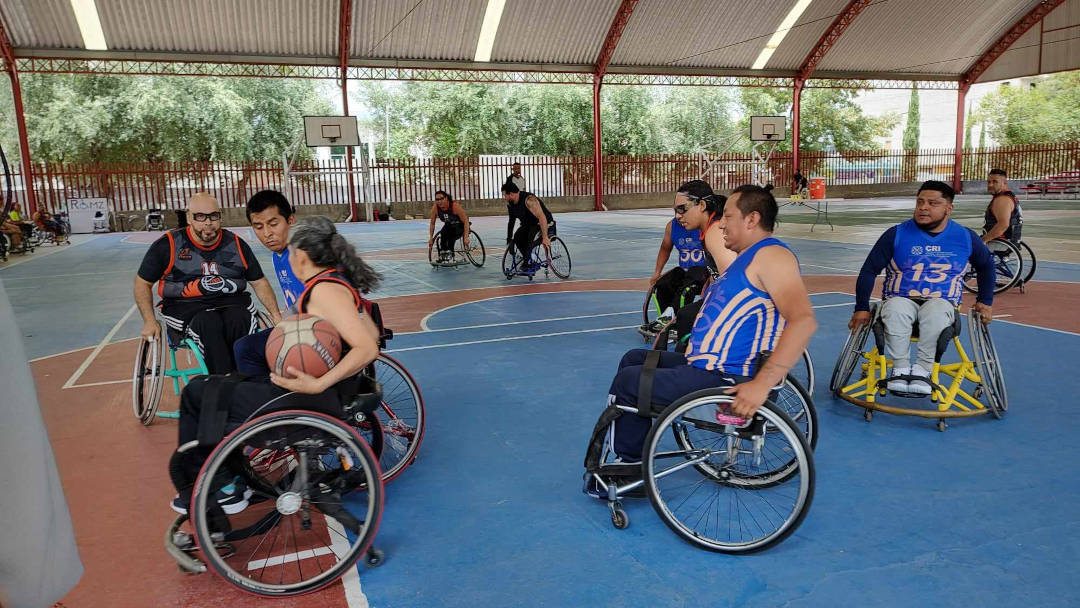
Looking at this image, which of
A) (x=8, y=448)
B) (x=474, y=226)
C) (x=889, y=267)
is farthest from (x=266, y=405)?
(x=474, y=226)

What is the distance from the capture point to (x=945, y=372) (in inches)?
176

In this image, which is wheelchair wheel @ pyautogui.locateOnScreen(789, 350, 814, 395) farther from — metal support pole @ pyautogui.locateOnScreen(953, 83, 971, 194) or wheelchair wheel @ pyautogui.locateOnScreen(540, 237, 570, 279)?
metal support pole @ pyautogui.locateOnScreen(953, 83, 971, 194)

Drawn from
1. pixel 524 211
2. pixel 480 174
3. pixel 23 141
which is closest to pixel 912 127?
pixel 480 174

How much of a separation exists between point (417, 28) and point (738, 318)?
21.6m

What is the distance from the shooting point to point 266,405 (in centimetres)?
281

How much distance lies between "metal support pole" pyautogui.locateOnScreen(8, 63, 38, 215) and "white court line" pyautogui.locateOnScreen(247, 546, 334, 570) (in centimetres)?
2135

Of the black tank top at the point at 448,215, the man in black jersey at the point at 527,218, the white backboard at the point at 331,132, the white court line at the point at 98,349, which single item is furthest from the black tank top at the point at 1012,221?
the white backboard at the point at 331,132

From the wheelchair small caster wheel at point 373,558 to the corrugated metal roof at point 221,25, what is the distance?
20545 millimetres

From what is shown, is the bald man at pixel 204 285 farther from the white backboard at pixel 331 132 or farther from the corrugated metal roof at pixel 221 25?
the white backboard at pixel 331 132

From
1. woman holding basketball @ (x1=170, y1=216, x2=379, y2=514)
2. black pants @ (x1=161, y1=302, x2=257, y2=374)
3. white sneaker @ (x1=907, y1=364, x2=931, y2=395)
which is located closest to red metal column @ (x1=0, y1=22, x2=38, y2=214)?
black pants @ (x1=161, y1=302, x2=257, y2=374)

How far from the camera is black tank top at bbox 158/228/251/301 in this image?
15.0 ft

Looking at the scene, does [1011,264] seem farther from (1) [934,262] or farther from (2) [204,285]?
(2) [204,285]

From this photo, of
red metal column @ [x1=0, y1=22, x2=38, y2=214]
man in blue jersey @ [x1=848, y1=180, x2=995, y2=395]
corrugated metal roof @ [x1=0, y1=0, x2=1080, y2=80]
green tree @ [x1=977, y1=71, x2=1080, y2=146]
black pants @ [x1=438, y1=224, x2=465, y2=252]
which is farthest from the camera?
→ green tree @ [x1=977, y1=71, x2=1080, y2=146]

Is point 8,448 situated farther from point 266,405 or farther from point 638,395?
point 638,395
